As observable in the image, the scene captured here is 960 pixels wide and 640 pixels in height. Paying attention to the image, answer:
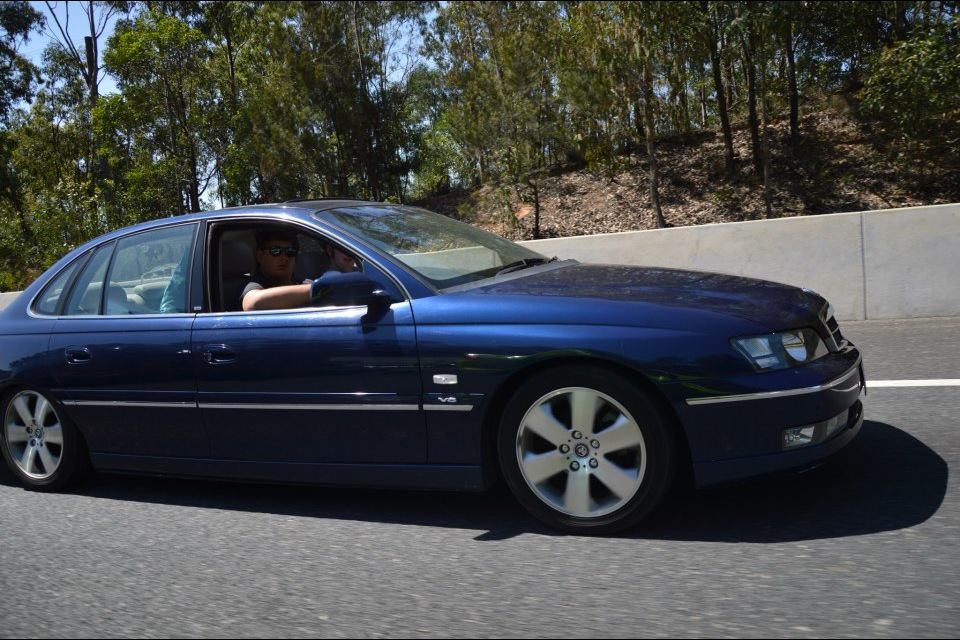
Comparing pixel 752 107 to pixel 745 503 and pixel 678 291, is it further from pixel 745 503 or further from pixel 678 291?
pixel 745 503

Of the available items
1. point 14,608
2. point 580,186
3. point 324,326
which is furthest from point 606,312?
point 580,186

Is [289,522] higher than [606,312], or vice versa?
[606,312]

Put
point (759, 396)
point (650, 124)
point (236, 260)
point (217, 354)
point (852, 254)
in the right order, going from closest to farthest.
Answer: point (759, 396), point (217, 354), point (236, 260), point (852, 254), point (650, 124)

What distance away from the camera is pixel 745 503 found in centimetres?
401

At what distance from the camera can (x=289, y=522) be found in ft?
14.5

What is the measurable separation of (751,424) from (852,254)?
260 inches

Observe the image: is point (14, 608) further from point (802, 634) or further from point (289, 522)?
point (802, 634)

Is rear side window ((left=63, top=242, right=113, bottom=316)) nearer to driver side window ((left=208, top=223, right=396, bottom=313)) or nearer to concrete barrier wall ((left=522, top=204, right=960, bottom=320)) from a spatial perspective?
driver side window ((left=208, top=223, right=396, bottom=313))

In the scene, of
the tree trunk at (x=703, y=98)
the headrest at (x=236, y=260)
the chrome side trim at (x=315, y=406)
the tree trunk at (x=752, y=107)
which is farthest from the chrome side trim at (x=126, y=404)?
the tree trunk at (x=703, y=98)

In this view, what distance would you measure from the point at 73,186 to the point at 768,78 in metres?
22.9

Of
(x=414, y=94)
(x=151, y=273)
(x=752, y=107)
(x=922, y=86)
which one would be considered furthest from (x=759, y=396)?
(x=414, y=94)

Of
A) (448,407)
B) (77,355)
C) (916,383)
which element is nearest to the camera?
(448,407)

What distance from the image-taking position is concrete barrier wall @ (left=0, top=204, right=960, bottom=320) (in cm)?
908

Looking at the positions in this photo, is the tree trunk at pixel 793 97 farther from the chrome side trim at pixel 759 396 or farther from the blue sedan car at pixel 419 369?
the chrome side trim at pixel 759 396
